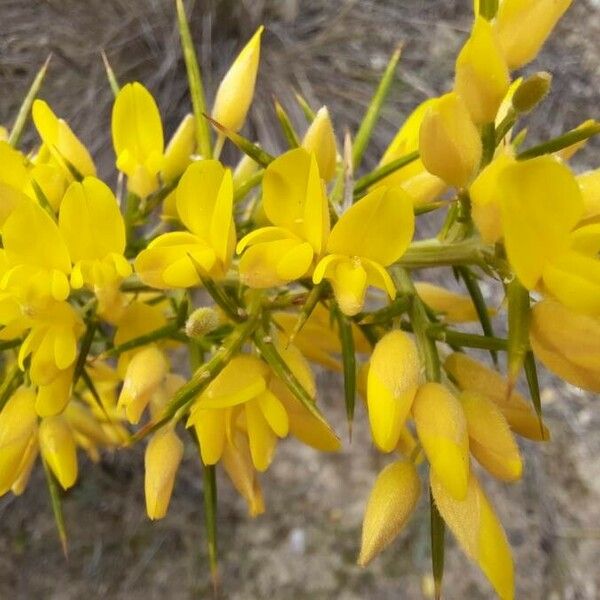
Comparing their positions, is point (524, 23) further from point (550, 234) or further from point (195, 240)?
point (195, 240)

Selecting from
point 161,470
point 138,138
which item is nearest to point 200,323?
point 161,470

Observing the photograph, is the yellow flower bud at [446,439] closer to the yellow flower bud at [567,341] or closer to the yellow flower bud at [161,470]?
the yellow flower bud at [567,341]

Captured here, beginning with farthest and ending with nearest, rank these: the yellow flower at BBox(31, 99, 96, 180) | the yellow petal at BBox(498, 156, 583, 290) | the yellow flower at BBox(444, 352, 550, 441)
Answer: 1. the yellow flower at BBox(31, 99, 96, 180)
2. the yellow flower at BBox(444, 352, 550, 441)
3. the yellow petal at BBox(498, 156, 583, 290)

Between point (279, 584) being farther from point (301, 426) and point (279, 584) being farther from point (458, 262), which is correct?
point (458, 262)

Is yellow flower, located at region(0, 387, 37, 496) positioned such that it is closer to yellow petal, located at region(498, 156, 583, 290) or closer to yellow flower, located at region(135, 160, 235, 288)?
yellow flower, located at region(135, 160, 235, 288)

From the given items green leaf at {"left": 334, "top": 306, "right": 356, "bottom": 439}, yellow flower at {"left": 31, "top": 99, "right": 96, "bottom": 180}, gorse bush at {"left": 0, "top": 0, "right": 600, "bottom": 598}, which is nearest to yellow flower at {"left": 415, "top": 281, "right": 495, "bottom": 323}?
gorse bush at {"left": 0, "top": 0, "right": 600, "bottom": 598}
